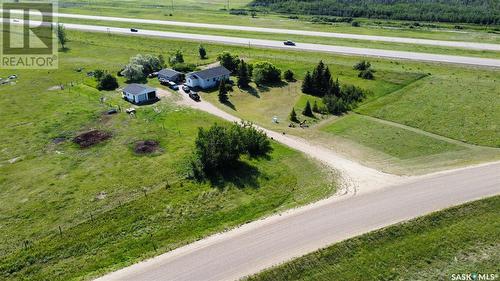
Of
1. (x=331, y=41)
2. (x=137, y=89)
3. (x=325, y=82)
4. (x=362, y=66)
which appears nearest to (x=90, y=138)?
(x=137, y=89)

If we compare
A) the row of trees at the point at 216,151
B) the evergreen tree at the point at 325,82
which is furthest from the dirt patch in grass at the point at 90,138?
the evergreen tree at the point at 325,82

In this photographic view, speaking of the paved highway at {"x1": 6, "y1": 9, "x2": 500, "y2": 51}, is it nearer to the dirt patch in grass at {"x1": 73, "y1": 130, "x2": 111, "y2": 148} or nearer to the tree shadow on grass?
the tree shadow on grass

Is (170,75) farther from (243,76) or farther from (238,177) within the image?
(238,177)

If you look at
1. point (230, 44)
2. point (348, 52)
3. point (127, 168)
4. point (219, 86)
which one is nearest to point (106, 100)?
point (219, 86)

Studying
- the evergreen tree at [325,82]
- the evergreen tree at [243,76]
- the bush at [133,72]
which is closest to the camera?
the evergreen tree at [325,82]

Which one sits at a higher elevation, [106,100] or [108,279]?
[106,100]

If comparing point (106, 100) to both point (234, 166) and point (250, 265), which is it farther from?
point (250, 265)

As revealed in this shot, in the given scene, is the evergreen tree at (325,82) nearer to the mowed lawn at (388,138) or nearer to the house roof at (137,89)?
the mowed lawn at (388,138)
